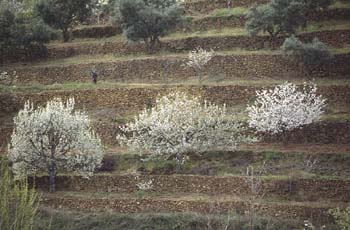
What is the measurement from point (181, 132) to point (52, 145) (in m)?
8.11

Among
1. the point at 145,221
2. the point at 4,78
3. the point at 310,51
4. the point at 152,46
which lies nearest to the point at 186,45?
the point at 152,46

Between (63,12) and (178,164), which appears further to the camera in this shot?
(63,12)

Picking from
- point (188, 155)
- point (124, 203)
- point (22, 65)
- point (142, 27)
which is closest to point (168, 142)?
point (188, 155)

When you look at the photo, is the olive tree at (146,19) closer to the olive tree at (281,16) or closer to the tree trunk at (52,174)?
the olive tree at (281,16)

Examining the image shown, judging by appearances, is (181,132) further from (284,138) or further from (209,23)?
(209,23)

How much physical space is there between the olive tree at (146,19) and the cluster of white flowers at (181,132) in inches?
554

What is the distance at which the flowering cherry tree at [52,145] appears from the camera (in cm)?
3584

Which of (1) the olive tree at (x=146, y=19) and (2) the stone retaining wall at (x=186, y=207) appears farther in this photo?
(1) the olive tree at (x=146, y=19)

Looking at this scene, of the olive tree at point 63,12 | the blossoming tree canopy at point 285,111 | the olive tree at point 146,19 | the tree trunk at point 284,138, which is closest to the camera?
the blossoming tree canopy at point 285,111

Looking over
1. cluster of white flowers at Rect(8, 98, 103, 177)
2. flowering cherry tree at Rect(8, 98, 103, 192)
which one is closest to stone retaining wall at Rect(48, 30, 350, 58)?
flowering cherry tree at Rect(8, 98, 103, 192)

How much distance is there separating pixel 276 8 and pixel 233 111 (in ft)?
35.1

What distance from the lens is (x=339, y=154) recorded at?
36375 mm

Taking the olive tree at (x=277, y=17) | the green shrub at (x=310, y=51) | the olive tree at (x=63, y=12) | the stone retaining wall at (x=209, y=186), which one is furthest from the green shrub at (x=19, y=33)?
the green shrub at (x=310, y=51)

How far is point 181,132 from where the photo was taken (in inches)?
1458
